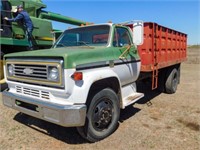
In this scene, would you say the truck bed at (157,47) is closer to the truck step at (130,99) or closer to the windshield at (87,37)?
the truck step at (130,99)

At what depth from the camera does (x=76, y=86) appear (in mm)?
3340

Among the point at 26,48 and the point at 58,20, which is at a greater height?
the point at 58,20

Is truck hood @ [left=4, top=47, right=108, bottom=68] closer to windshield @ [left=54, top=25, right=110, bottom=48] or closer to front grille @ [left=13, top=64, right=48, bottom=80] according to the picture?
front grille @ [left=13, top=64, right=48, bottom=80]

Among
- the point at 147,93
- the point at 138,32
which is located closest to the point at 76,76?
the point at 138,32

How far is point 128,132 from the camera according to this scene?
4.32 m

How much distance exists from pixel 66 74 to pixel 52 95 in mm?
510

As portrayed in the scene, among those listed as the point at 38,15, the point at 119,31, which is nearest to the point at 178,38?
the point at 119,31

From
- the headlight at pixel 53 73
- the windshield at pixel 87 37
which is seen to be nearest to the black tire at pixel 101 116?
the headlight at pixel 53 73

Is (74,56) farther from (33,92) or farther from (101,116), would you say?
(101,116)

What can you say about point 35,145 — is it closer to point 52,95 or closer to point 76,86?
point 52,95

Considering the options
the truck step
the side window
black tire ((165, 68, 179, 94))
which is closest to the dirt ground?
the truck step

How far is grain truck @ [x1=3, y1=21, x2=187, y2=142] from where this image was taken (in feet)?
10.9

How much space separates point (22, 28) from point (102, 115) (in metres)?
5.09

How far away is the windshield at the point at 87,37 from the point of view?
4590 millimetres
